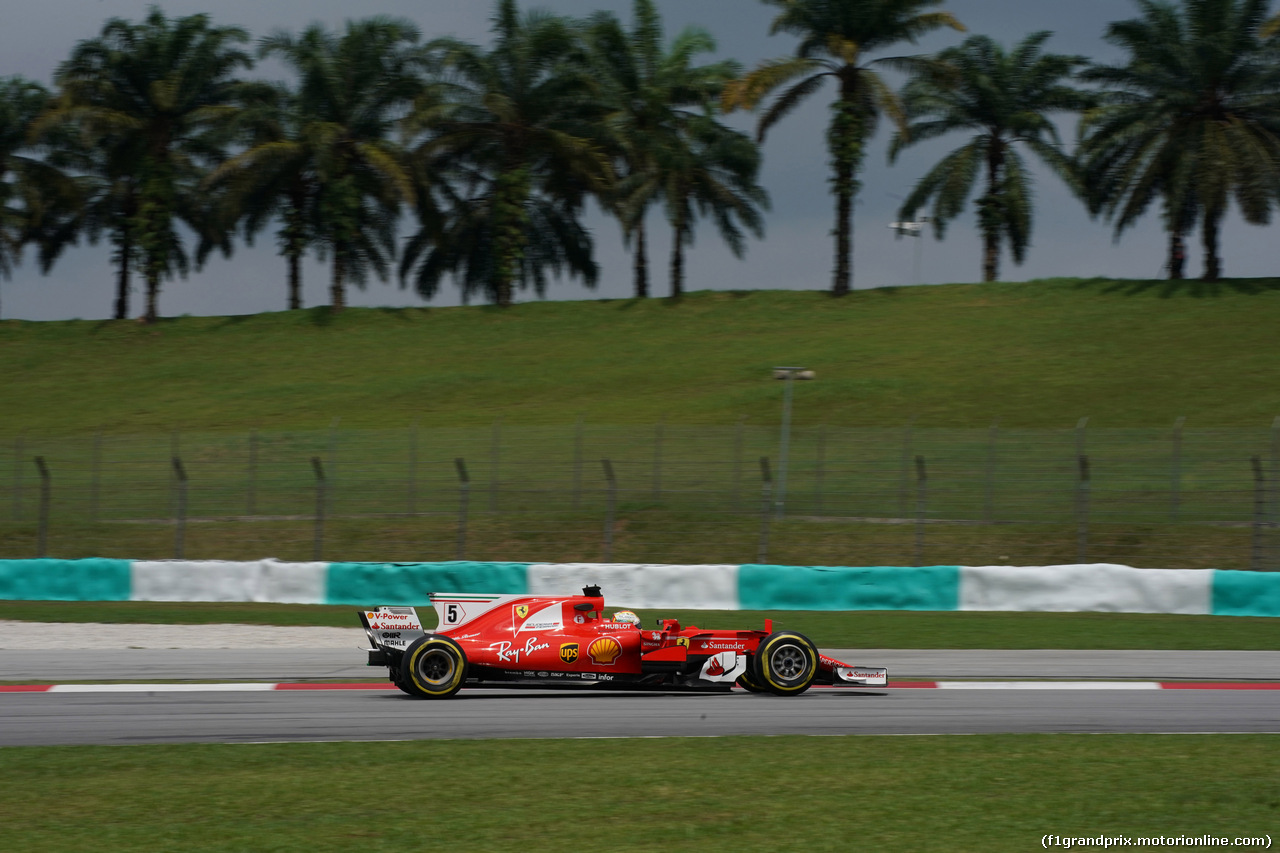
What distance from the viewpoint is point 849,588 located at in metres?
21.4

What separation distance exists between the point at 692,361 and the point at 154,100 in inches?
881

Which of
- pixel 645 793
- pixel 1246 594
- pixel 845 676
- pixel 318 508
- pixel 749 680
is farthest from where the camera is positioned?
pixel 318 508

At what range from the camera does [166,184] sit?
160ft

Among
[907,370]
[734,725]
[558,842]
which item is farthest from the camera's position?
[907,370]

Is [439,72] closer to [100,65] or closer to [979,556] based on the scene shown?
[100,65]

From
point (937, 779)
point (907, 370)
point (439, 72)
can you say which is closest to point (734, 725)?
point (937, 779)

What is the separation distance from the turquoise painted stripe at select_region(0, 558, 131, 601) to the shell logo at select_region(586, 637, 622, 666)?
43.9 ft

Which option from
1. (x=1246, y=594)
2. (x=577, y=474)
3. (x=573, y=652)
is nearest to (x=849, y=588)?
(x=1246, y=594)

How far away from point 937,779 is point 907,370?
3168 centimetres

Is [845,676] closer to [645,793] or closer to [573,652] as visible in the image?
[573,652]

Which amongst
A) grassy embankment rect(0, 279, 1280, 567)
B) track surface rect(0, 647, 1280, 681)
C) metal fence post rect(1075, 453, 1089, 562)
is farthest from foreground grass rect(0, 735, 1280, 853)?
grassy embankment rect(0, 279, 1280, 567)

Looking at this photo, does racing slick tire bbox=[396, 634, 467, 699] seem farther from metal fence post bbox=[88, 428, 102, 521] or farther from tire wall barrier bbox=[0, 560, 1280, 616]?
metal fence post bbox=[88, 428, 102, 521]

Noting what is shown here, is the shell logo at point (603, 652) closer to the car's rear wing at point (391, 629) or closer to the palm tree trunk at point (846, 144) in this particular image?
the car's rear wing at point (391, 629)

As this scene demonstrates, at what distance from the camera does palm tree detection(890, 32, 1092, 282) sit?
46.0m
